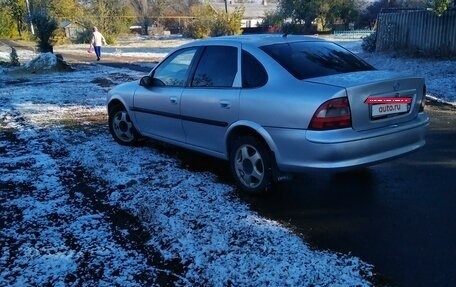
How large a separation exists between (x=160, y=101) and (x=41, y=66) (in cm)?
1420

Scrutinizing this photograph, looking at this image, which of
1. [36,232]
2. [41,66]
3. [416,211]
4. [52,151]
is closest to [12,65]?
[41,66]

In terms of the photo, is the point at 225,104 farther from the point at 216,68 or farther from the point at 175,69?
the point at 175,69

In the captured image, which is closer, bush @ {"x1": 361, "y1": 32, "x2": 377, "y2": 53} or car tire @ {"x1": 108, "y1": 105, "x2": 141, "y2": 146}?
car tire @ {"x1": 108, "y1": 105, "x2": 141, "y2": 146}

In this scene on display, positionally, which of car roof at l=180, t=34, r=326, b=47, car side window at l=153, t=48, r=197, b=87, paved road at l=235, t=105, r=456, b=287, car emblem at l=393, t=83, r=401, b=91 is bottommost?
paved road at l=235, t=105, r=456, b=287

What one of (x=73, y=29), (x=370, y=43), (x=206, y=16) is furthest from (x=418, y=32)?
(x=73, y=29)

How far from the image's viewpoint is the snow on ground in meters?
3.25

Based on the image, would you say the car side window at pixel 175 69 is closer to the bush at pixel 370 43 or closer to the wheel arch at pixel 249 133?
the wheel arch at pixel 249 133

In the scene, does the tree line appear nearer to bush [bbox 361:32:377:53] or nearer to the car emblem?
bush [bbox 361:32:377:53]

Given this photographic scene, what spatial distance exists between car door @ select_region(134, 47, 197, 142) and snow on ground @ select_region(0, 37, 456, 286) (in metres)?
0.45

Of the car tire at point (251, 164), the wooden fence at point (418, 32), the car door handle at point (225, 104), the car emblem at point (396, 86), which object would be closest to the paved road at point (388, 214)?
the car tire at point (251, 164)

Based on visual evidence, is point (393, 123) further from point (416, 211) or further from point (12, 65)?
point (12, 65)

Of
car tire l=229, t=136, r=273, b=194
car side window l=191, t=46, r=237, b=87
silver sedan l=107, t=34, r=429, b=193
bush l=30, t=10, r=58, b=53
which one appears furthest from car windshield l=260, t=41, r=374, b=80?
bush l=30, t=10, r=58, b=53

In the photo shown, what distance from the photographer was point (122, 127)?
6734 millimetres

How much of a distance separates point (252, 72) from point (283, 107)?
2.20 ft
